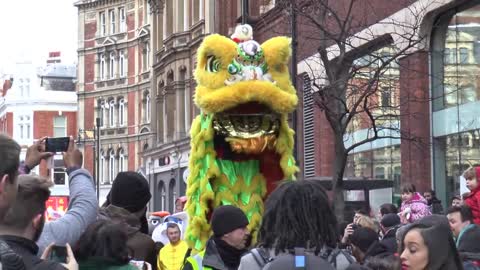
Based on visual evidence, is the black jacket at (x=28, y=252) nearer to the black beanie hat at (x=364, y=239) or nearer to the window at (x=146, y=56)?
the black beanie hat at (x=364, y=239)

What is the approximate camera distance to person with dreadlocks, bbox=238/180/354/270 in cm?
445

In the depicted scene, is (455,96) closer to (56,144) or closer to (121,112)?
(56,144)

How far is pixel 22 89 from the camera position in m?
73.1

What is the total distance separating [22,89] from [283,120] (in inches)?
2632

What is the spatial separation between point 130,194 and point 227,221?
2.37ft

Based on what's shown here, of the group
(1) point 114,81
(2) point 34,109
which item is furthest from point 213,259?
(2) point 34,109

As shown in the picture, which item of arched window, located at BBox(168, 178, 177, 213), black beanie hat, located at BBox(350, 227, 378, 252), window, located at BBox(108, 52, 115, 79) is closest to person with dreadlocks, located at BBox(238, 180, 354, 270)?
black beanie hat, located at BBox(350, 227, 378, 252)

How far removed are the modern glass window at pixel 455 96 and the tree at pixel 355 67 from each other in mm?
642

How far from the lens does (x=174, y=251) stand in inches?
392

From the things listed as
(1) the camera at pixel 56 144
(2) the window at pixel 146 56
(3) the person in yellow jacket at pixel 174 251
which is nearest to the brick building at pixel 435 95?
(3) the person in yellow jacket at pixel 174 251

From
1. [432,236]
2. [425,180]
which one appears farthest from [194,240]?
[425,180]

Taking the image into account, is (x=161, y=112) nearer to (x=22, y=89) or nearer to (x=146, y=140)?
(x=146, y=140)

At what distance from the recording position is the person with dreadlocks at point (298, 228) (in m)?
4.45

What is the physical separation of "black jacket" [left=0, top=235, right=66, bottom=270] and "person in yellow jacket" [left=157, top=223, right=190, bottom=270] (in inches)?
229
